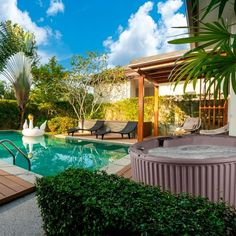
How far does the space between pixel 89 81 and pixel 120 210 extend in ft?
47.7

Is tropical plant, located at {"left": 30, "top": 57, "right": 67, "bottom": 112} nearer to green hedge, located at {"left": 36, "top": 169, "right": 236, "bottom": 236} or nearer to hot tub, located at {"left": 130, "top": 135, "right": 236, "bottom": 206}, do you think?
hot tub, located at {"left": 130, "top": 135, "right": 236, "bottom": 206}

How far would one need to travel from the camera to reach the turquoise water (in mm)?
7565

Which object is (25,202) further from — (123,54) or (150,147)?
(123,54)

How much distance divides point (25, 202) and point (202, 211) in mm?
3060

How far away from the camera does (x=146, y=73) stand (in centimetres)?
890

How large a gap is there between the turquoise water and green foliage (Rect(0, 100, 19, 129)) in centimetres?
537

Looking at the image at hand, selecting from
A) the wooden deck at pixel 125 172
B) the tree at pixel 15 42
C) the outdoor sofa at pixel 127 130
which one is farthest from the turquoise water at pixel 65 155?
the tree at pixel 15 42

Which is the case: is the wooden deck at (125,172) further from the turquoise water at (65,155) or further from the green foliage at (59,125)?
the green foliage at (59,125)

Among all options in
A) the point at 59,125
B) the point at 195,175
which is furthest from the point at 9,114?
the point at 195,175

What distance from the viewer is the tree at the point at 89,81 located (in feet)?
50.8

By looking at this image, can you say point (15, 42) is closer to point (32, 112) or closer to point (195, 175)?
point (32, 112)

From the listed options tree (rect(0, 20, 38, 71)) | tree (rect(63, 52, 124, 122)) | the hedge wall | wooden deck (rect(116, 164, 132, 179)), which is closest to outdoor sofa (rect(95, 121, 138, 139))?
tree (rect(63, 52, 124, 122))

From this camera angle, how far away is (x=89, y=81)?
1580 centimetres

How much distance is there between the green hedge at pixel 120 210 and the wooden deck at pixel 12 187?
156cm
